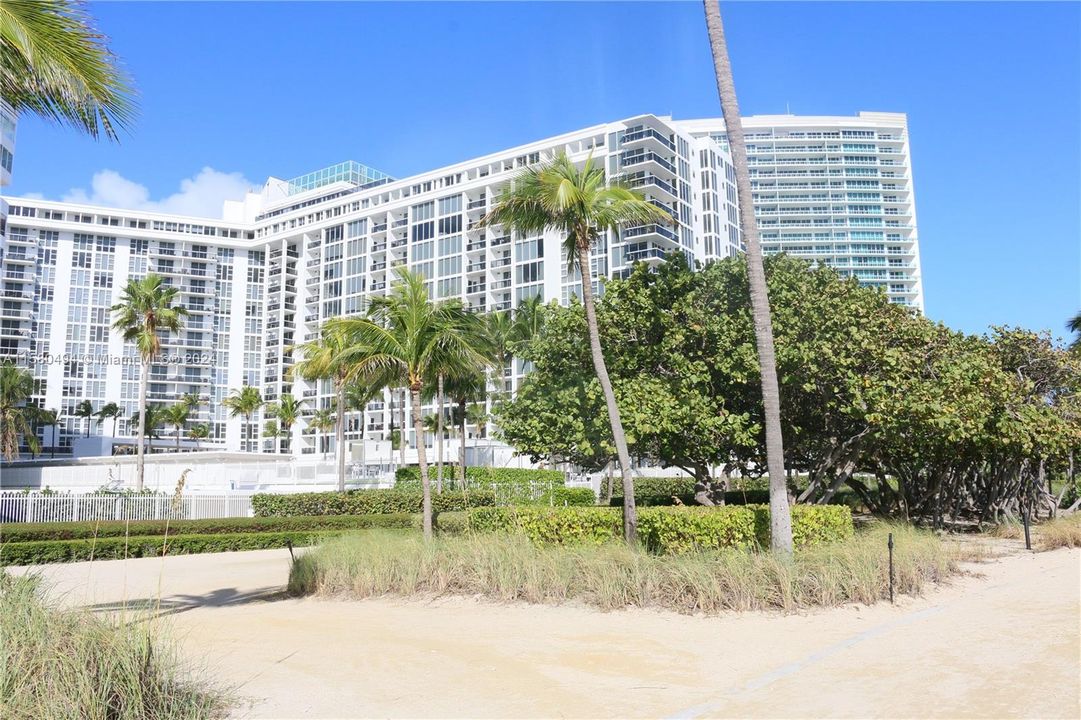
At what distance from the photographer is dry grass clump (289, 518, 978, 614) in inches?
433

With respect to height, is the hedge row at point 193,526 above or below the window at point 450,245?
below

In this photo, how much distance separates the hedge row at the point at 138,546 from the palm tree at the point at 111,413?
79.4 m

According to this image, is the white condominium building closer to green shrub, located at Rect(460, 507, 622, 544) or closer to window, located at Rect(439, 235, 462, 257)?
window, located at Rect(439, 235, 462, 257)

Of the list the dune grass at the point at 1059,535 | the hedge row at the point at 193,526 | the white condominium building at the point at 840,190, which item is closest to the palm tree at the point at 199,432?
the hedge row at the point at 193,526

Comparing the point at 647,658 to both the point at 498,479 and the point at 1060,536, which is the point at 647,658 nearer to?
the point at 1060,536

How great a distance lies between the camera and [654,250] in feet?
251

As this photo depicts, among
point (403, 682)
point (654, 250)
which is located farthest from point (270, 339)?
point (403, 682)

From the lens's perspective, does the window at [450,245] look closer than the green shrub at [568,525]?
No

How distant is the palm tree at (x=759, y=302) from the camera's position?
12711 mm

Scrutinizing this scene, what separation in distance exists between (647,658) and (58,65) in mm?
8382

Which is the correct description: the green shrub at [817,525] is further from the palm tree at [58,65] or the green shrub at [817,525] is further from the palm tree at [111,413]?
the palm tree at [111,413]

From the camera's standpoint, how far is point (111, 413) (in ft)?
309

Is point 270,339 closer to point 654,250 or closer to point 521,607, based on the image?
point 654,250

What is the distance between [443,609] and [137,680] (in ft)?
21.8
